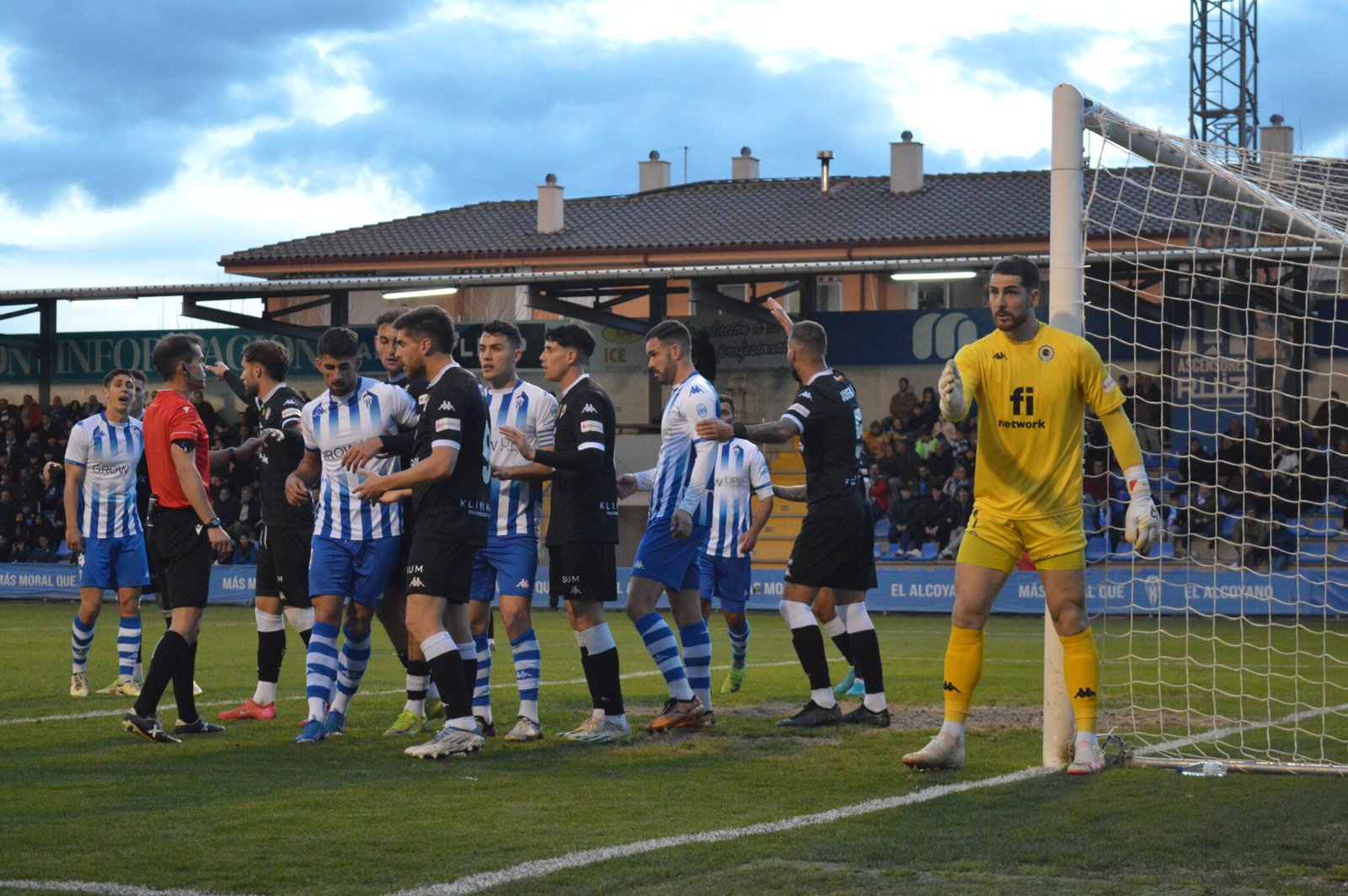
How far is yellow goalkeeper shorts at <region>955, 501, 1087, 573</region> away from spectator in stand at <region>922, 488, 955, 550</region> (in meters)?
16.8

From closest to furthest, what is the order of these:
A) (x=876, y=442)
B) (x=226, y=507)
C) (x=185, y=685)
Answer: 1. (x=185, y=685)
2. (x=226, y=507)
3. (x=876, y=442)

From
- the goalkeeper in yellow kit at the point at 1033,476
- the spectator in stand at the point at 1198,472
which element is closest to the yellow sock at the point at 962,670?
the goalkeeper in yellow kit at the point at 1033,476

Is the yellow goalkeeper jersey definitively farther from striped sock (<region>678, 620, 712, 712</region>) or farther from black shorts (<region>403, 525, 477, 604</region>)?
striped sock (<region>678, 620, 712, 712</region>)

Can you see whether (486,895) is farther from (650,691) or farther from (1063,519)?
(650,691)

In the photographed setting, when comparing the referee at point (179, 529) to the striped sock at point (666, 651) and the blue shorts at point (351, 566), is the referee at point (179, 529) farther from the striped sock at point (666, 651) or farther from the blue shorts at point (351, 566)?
the striped sock at point (666, 651)

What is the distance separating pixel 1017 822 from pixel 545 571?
60.7ft

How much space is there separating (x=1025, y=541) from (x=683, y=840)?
2352 mm

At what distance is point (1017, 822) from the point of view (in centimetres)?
538

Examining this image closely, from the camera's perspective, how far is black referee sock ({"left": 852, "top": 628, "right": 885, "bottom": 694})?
28.1 feet

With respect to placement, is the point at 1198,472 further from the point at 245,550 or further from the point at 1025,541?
the point at 245,550

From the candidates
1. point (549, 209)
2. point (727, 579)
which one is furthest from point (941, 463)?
point (549, 209)

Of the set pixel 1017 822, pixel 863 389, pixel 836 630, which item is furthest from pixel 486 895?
pixel 863 389

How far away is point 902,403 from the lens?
2752cm

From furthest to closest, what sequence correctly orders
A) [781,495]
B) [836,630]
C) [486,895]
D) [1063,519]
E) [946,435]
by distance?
[946,435] < [781,495] < [836,630] < [1063,519] < [486,895]
